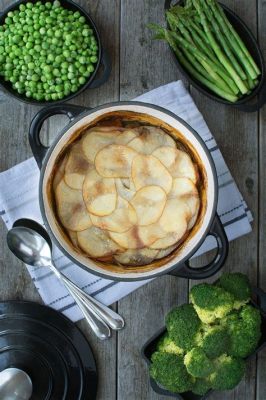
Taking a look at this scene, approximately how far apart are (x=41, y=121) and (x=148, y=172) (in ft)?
0.90

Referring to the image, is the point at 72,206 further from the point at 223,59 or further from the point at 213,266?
the point at 223,59

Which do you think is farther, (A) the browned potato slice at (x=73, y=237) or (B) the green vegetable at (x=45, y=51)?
(B) the green vegetable at (x=45, y=51)

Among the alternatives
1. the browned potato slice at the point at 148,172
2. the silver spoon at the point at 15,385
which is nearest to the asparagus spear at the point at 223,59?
the browned potato slice at the point at 148,172

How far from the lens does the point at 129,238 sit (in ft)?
4.63

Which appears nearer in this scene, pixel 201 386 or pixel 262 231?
pixel 201 386

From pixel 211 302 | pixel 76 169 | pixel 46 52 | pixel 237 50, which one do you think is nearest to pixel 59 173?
pixel 76 169

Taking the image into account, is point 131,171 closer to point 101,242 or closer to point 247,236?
point 101,242

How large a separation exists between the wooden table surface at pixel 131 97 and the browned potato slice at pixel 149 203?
1.06ft

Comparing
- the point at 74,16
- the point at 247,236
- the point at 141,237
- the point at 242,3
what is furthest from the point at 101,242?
the point at 242,3

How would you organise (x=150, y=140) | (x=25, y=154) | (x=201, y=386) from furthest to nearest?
(x=25, y=154) → (x=201, y=386) → (x=150, y=140)

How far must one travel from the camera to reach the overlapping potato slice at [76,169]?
1.41m

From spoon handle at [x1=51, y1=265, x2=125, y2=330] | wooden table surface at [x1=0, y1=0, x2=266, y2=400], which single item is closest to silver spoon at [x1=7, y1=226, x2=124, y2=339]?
spoon handle at [x1=51, y1=265, x2=125, y2=330]

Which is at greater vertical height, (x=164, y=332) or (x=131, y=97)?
(x=131, y=97)

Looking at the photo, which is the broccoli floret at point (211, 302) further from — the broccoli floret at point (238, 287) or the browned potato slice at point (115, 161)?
the browned potato slice at point (115, 161)
